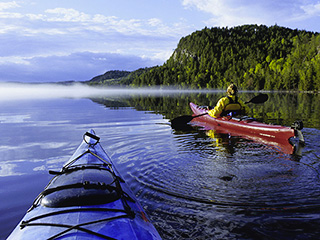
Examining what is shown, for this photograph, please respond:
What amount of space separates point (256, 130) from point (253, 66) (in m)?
122

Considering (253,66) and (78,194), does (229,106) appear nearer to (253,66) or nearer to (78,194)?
(78,194)

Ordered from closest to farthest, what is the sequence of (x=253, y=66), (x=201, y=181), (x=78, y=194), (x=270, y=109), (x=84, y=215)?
(x=84, y=215), (x=78, y=194), (x=201, y=181), (x=270, y=109), (x=253, y=66)

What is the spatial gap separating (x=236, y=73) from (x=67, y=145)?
Answer: 121 metres

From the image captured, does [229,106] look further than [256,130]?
Yes

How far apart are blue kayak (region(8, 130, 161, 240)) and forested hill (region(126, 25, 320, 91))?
7201 cm

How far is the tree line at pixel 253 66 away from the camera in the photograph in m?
75.0

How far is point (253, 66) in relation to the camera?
121 metres

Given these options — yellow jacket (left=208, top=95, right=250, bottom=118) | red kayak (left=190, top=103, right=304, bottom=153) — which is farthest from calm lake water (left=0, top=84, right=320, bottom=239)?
yellow jacket (left=208, top=95, right=250, bottom=118)

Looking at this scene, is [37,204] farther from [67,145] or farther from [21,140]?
[21,140]

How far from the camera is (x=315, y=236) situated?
3.30m

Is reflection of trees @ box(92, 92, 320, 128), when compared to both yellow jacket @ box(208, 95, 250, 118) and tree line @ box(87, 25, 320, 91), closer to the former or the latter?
yellow jacket @ box(208, 95, 250, 118)

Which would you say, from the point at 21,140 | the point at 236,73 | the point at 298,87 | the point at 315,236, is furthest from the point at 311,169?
the point at 236,73

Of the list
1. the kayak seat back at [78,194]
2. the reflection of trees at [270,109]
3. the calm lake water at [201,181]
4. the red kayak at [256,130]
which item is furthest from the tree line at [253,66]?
the kayak seat back at [78,194]

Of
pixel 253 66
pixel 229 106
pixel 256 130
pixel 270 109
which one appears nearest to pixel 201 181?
pixel 256 130
